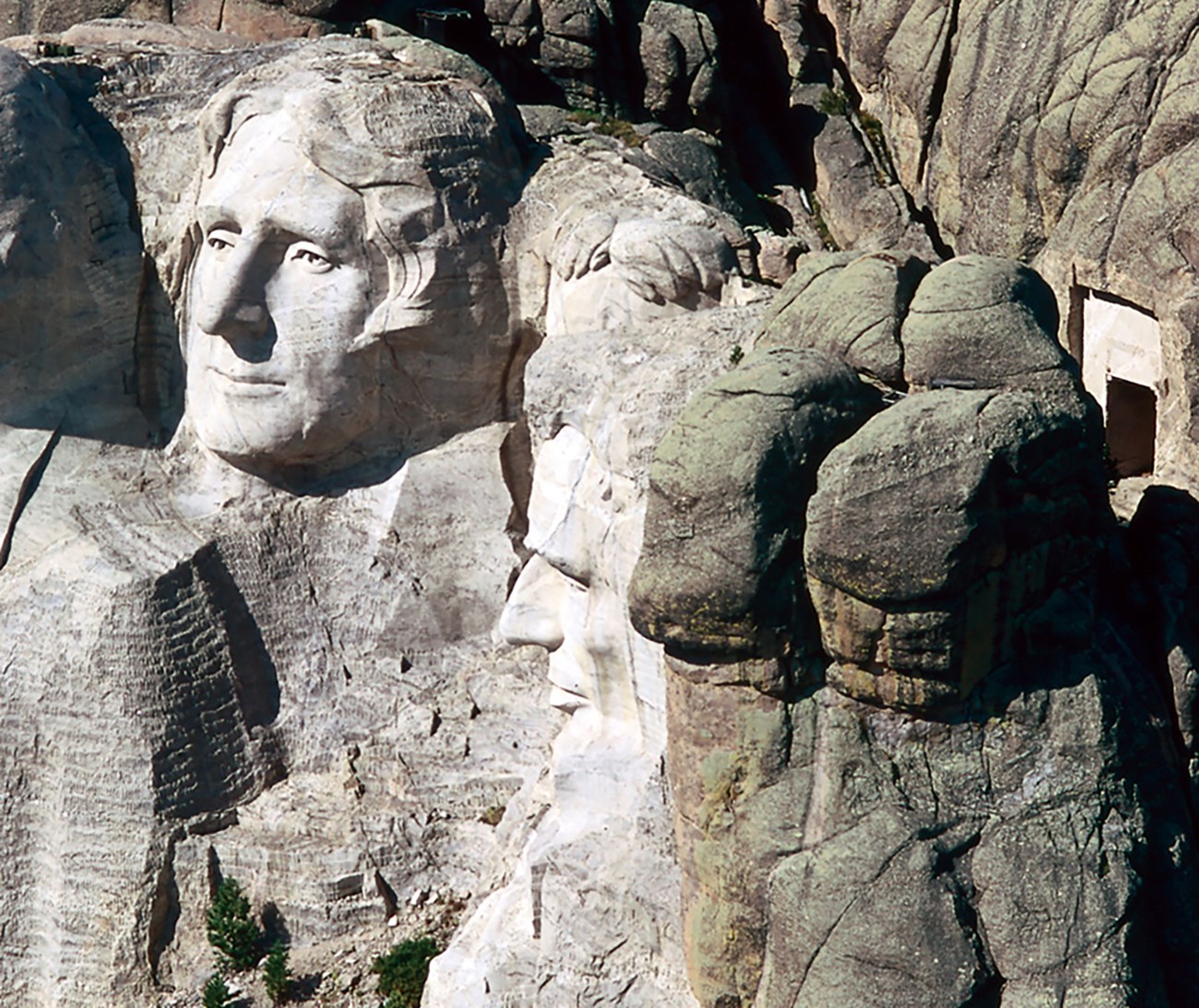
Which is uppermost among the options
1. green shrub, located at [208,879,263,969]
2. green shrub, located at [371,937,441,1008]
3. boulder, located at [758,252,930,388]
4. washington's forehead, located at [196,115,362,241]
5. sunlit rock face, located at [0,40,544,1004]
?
boulder, located at [758,252,930,388]

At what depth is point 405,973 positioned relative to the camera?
545 inches

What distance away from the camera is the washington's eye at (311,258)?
1441 centimetres

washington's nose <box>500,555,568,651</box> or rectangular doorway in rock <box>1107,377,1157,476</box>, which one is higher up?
washington's nose <box>500,555,568,651</box>

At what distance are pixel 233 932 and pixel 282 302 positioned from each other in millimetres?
3608

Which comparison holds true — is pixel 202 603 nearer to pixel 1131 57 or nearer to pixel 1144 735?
pixel 1144 735

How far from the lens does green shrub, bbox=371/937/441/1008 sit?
13727 mm

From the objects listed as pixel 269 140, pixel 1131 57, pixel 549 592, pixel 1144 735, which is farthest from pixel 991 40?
pixel 1144 735

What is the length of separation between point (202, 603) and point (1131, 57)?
7.99 meters

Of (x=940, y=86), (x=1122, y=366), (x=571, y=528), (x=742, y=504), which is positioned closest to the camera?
(x=742, y=504)

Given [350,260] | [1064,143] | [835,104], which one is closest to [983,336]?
[350,260]

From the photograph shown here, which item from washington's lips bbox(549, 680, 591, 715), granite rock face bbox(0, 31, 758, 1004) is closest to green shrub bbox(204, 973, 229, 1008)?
granite rock face bbox(0, 31, 758, 1004)

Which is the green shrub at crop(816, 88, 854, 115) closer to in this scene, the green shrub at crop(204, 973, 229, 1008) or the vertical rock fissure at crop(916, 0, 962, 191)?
the vertical rock fissure at crop(916, 0, 962, 191)

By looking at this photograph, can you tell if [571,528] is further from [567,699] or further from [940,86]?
[940,86]

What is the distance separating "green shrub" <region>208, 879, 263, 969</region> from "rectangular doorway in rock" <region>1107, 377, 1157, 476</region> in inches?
281
